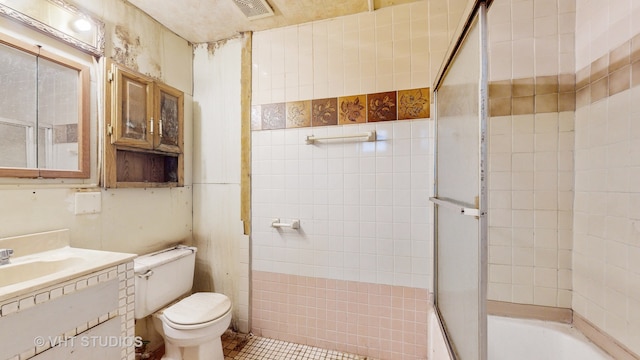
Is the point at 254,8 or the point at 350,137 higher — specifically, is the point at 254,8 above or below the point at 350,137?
above

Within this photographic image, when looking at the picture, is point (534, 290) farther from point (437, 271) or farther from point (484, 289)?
point (484, 289)

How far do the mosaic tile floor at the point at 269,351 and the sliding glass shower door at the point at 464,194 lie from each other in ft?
2.66

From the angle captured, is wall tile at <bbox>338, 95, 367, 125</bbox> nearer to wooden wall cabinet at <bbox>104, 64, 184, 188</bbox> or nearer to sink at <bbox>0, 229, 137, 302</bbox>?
wooden wall cabinet at <bbox>104, 64, 184, 188</bbox>

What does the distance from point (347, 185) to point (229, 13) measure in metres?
1.42

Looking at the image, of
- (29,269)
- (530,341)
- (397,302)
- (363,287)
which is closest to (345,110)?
(363,287)

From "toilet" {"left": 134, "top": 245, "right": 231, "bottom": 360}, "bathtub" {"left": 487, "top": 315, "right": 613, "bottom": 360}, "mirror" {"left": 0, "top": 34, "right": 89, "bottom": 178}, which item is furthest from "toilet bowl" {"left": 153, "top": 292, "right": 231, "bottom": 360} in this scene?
"bathtub" {"left": 487, "top": 315, "right": 613, "bottom": 360}

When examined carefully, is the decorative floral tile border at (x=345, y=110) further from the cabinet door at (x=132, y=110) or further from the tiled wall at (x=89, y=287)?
the tiled wall at (x=89, y=287)

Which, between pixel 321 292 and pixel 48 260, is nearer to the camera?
pixel 48 260

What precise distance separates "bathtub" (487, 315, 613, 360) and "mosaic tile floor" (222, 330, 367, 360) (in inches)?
31.4

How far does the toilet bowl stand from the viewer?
1.37m

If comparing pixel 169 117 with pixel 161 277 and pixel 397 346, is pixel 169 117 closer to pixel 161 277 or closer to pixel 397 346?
pixel 161 277

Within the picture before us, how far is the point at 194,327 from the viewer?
1354mm

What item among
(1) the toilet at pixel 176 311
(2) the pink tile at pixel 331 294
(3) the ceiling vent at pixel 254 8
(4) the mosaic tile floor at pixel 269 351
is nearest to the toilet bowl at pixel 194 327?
(1) the toilet at pixel 176 311

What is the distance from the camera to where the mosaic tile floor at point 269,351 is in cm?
165
